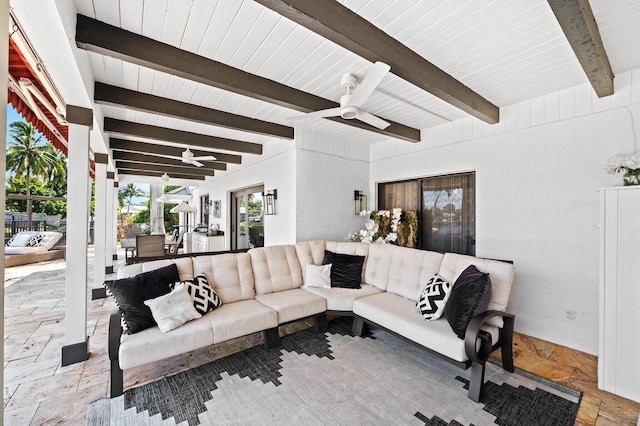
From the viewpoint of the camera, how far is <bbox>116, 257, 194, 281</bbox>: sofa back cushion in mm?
2627

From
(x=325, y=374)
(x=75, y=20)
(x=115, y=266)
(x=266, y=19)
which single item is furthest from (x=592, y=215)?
(x=115, y=266)

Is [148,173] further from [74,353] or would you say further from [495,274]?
[495,274]

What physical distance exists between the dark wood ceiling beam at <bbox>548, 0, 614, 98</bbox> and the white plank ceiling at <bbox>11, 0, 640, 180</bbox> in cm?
16

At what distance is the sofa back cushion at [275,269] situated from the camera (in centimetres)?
336

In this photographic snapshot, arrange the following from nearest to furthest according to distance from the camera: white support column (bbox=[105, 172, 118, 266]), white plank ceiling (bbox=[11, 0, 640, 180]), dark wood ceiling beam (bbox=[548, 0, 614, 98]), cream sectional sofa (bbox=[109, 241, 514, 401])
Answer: dark wood ceiling beam (bbox=[548, 0, 614, 98]) < white plank ceiling (bbox=[11, 0, 640, 180]) < cream sectional sofa (bbox=[109, 241, 514, 401]) < white support column (bbox=[105, 172, 118, 266])

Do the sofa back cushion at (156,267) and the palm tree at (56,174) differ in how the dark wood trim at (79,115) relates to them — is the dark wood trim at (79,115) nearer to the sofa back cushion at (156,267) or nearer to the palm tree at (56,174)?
the sofa back cushion at (156,267)

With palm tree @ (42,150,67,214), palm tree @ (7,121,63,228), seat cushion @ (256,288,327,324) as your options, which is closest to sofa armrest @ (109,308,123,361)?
seat cushion @ (256,288,327,324)

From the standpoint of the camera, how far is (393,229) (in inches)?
→ 173

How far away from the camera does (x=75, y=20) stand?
5.92 feet

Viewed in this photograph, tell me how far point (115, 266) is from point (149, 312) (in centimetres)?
590

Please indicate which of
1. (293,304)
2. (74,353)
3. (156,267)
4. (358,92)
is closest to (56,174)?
(74,353)

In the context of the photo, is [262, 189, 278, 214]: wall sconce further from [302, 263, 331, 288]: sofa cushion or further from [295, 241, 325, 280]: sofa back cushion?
[302, 263, 331, 288]: sofa cushion

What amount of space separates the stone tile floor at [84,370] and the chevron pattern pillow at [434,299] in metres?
1.00

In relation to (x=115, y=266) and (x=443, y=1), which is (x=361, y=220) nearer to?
(x=443, y=1)
